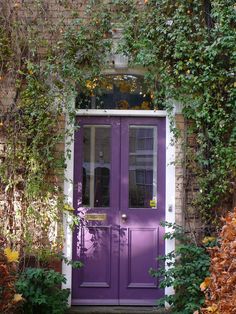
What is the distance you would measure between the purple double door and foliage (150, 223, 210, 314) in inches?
23.6

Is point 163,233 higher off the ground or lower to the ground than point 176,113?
lower

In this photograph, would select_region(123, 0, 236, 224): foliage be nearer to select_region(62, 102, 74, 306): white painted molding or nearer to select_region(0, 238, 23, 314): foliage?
select_region(62, 102, 74, 306): white painted molding

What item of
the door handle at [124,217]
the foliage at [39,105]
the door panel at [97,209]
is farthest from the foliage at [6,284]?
the door handle at [124,217]

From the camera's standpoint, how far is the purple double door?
22.0ft

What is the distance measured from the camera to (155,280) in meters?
6.73

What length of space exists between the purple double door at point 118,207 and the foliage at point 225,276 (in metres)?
2.29

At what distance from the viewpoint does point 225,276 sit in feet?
13.8

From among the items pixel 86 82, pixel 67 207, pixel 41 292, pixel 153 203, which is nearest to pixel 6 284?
pixel 41 292

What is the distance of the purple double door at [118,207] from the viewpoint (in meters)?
6.71

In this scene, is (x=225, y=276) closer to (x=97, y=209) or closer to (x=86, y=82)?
(x=97, y=209)

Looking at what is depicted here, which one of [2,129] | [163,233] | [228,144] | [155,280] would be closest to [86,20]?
[2,129]

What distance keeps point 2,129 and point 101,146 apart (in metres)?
1.33

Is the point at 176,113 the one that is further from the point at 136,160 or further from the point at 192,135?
the point at 136,160

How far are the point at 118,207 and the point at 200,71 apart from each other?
208cm
